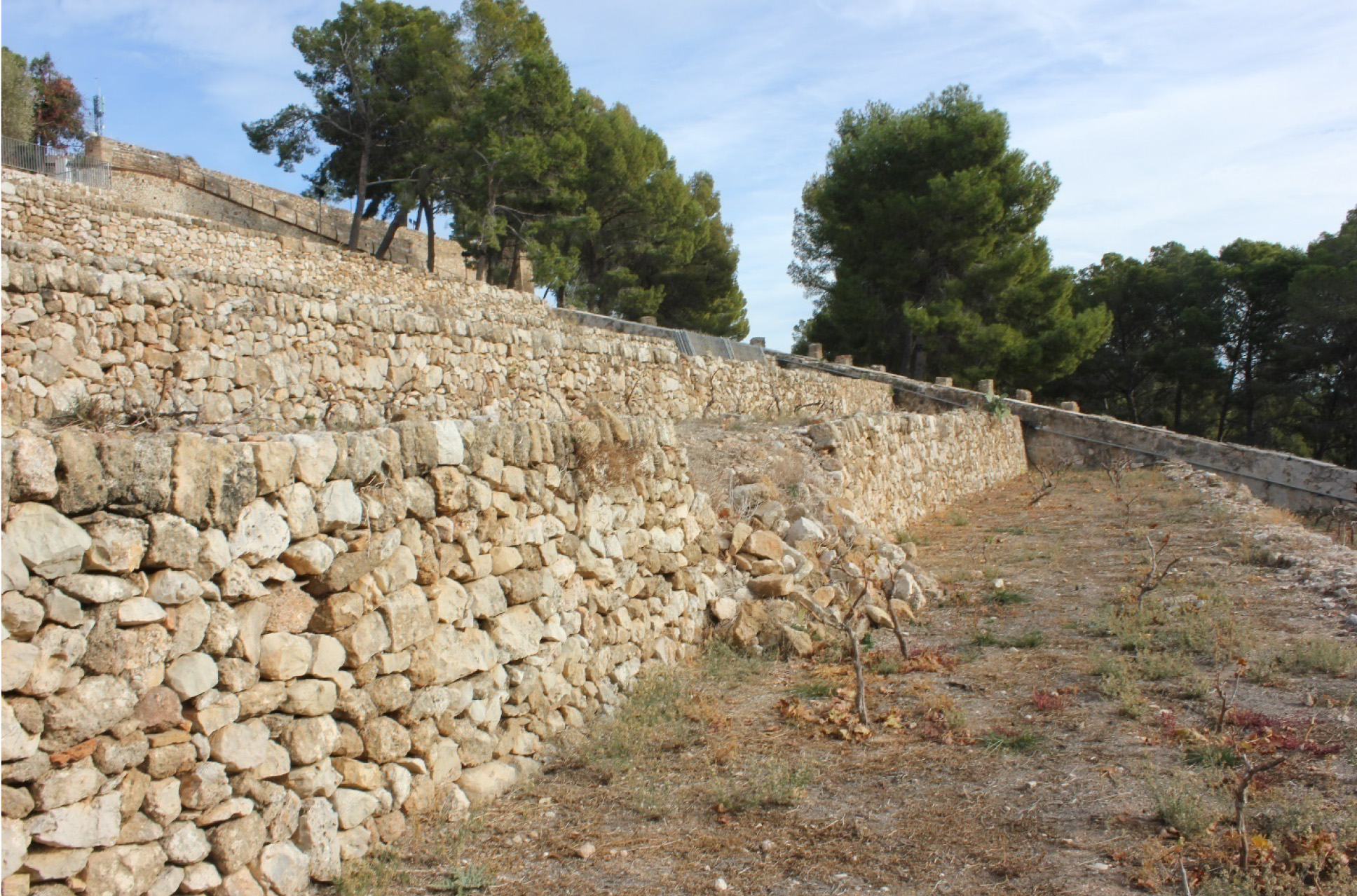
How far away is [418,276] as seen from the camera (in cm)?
1659

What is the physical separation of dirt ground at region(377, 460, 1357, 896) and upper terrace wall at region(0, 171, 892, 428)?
9.52 feet

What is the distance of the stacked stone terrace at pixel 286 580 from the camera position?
9.39ft

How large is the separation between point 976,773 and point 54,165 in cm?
2224

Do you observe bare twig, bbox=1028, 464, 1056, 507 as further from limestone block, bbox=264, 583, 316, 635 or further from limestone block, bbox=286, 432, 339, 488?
limestone block, bbox=264, 583, 316, 635

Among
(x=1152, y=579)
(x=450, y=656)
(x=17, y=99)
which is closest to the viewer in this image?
→ (x=450, y=656)

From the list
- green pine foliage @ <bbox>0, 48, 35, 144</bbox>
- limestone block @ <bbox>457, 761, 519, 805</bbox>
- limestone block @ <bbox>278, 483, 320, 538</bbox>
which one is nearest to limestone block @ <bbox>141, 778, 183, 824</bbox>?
limestone block @ <bbox>278, 483, 320, 538</bbox>

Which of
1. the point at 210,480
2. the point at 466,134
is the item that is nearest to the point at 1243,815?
the point at 210,480

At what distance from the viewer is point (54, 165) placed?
20141mm

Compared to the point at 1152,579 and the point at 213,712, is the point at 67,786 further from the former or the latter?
the point at 1152,579

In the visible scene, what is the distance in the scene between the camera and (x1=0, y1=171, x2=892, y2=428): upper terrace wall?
22.5ft

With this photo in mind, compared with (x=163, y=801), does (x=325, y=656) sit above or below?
above

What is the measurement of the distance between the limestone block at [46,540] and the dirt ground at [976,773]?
162 cm

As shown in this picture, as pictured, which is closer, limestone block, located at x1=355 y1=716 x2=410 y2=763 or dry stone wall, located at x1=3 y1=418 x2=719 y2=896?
dry stone wall, located at x1=3 y1=418 x2=719 y2=896

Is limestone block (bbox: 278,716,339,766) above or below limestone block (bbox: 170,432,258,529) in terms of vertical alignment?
below
